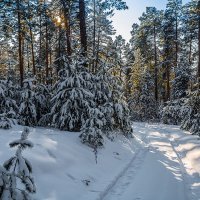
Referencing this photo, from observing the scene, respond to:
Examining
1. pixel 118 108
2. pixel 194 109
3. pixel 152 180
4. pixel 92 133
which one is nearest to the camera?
pixel 152 180

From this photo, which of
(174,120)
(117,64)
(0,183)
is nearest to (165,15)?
(174,120)

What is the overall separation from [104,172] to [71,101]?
470 cm

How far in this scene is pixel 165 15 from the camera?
4075cm

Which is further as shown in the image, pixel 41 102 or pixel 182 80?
pixel 182 80

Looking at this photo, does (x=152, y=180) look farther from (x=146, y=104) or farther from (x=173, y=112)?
(x=146, y=104)

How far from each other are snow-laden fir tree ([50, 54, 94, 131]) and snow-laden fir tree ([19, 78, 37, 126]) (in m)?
1.19

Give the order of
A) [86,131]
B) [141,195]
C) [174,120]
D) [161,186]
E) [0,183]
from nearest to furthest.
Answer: [0,183] < [141,195] < [161,186] < [86,131] < [174,120]

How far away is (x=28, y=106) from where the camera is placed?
15016 mm

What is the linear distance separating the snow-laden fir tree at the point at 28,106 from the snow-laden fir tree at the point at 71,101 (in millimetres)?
1194

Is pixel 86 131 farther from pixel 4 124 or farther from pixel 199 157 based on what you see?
pixel 199 157

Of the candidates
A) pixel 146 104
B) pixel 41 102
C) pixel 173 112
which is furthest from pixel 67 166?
pixel 146 104

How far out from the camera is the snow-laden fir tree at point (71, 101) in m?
13.8

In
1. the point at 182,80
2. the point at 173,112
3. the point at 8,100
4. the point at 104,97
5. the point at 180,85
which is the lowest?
the point at 173,112

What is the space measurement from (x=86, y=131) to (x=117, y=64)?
7936 millimetres
